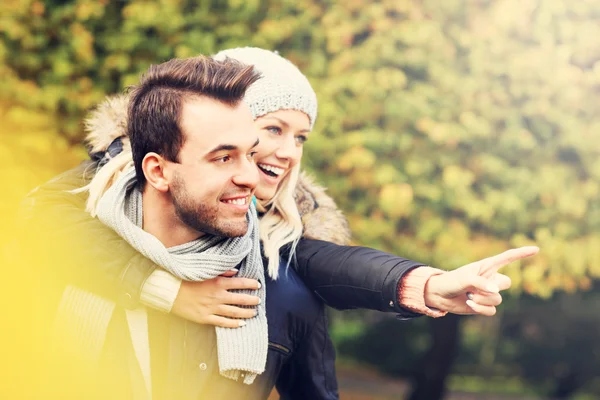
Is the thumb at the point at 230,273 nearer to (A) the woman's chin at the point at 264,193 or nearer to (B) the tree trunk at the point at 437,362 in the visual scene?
(A) the woman's chin at the point at 264,193

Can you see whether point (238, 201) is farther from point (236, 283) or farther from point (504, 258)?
point (504, 258)

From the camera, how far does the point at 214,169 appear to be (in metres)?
2.34

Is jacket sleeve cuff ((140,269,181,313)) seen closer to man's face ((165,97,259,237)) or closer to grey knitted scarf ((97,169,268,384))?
grey knitted scarf ((97,169,268,384))

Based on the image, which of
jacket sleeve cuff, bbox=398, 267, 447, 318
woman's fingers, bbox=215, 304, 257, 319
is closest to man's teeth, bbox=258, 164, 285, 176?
woman's fingers, bbox=215, 304, 257, 319

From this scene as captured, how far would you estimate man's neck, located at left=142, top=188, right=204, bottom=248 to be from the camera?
8.20 ft

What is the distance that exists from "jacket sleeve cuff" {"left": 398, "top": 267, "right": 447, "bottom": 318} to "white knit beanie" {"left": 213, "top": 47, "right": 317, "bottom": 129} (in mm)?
868

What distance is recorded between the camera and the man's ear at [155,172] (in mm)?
2408

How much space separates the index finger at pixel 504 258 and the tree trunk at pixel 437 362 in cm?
625

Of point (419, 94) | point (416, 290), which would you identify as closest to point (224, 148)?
point (416, 290)

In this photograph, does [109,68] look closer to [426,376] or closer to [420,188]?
[420,188]

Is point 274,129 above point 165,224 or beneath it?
above

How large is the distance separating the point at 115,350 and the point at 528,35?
14.6 feet

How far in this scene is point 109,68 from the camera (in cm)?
550

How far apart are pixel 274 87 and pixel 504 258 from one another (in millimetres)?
1175
